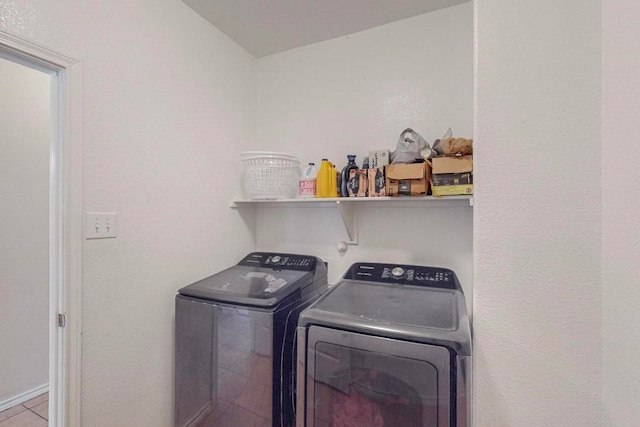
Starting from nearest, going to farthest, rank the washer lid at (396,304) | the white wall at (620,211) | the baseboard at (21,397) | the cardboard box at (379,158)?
the white wall at (620,211) → the washer lid at (396,304) → the cardboard box at (379,158) → the baseboard at (21,397)

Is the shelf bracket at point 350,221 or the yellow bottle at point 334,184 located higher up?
the yellow bottle at point 334,184

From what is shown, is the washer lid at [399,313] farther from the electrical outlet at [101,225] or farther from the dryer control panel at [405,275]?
the electrical outlet at [101,225]

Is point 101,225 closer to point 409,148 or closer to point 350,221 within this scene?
point 350,221

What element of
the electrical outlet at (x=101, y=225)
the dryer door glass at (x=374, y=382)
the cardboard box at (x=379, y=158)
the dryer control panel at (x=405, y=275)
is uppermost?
the cardboard box at (x=379, y=158)

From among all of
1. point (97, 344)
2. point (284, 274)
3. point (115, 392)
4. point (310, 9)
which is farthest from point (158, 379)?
point (310, 9)

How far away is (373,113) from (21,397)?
10.8ft

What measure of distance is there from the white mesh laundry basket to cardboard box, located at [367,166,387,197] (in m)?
0.57

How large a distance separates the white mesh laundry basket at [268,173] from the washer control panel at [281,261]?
415mm

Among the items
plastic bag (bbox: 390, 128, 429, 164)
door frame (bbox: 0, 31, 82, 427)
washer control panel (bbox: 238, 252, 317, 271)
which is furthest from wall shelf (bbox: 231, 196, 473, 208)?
door frame (bbox: 0, 31, 82, 427)

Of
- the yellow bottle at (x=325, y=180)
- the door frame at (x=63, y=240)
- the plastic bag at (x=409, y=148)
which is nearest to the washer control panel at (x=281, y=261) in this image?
the yellow bottle at (x=325, y=180)

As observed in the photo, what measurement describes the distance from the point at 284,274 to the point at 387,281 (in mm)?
621

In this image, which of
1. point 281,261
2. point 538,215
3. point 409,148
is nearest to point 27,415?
point 281,261

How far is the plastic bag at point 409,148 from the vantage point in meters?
1.47

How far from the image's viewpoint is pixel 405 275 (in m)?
1.56
